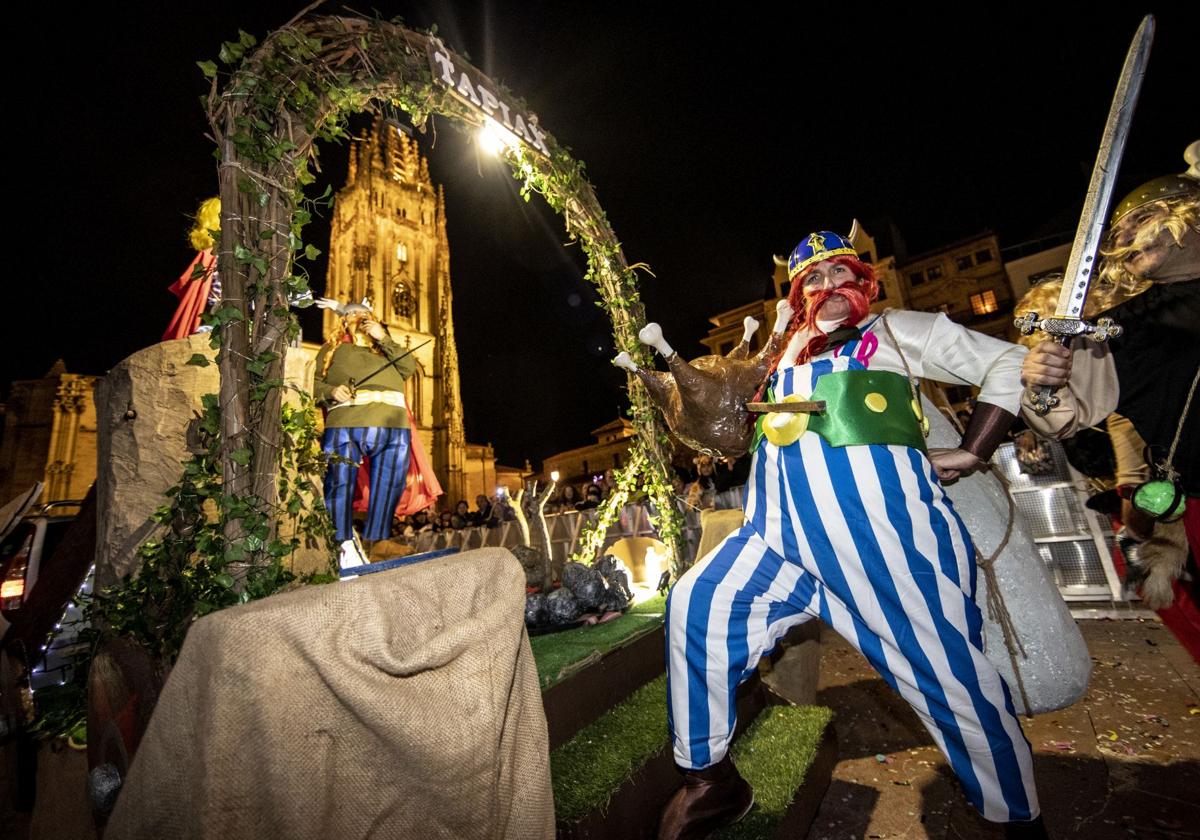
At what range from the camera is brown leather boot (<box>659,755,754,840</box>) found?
6.79 ft

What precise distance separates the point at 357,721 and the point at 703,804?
1548 millimetres

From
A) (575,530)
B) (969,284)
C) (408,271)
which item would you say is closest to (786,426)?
(575,530)

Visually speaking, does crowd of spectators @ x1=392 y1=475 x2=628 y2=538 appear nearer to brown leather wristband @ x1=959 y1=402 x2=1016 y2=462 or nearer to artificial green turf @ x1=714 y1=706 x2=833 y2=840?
artificial green turf @ x1=714 y1=706 x2=833 y2=840

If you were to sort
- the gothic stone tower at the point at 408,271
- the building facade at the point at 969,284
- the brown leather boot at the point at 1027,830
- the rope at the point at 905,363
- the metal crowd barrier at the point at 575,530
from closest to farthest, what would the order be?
1. the brown leather boot at the point at 1027,830
2. the rope at the point at 905,363
3. the metal crowd barrier at the point at 575,530
4. the building facade at the point at 969,284
5. the gothic stone tower at the point at 408,271

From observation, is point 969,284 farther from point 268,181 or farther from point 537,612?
point 268,181

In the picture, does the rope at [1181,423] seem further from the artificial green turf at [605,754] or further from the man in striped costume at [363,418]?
the man in striped costume at [363,418]

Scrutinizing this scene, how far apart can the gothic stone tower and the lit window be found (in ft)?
120

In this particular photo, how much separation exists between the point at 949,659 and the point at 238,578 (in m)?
2.53

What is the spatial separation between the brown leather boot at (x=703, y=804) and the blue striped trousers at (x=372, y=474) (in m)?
3.08

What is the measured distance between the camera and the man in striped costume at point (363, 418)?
4.07 m

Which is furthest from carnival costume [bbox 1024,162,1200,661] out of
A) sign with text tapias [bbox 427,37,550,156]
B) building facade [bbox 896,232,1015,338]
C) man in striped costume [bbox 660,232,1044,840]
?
building facade [bbox 896,232,1015,338]

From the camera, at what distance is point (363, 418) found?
415 cm

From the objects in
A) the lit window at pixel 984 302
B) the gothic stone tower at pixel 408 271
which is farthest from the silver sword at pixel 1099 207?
the gothic stone tower at pixel 408 271

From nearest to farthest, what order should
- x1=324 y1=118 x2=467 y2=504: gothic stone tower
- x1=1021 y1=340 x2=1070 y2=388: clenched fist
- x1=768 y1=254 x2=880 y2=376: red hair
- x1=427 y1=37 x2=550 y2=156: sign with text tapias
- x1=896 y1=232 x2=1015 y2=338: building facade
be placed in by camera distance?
x1=1021 y1=340 x2=1070 y2=388: clenched fist, x1=768 y1=254 x2=880 y2=376: red hair, x1=427 y1=37 x2=550 y2=156: sign with text tapias, x1=896 y1=232 x2=1015 y2=338: building facade, x1=324 y1=118 x2=467 y2=504: gothic stone tower
